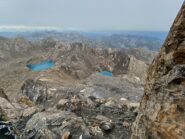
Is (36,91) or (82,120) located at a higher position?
(82,120)

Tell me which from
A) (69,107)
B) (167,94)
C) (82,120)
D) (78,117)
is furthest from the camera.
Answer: (69,107)

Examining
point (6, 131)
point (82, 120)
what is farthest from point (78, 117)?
point (6, 131)

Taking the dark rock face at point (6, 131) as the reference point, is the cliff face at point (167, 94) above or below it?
above

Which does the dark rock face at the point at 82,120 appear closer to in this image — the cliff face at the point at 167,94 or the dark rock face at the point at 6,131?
the dark rock face at the point at 6,131

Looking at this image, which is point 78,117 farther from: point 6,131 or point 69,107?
point 6,131

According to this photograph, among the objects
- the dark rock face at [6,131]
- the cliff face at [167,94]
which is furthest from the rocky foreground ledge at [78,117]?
the cliff face at [167,94]

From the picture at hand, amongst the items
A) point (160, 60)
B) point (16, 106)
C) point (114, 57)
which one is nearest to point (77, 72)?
point (114, 57)

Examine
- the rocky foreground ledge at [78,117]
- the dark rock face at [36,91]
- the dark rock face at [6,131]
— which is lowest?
the dark rock face at [36,91]

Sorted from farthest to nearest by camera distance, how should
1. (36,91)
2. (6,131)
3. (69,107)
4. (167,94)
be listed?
1. (36,91)
2. (6,131)
3. (69,107)
4. (167,94)

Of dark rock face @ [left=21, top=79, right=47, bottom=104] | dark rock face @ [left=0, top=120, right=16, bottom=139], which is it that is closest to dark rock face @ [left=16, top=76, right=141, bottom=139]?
dark rock face @ [left=0, top=120, right=16, bottom=139]
